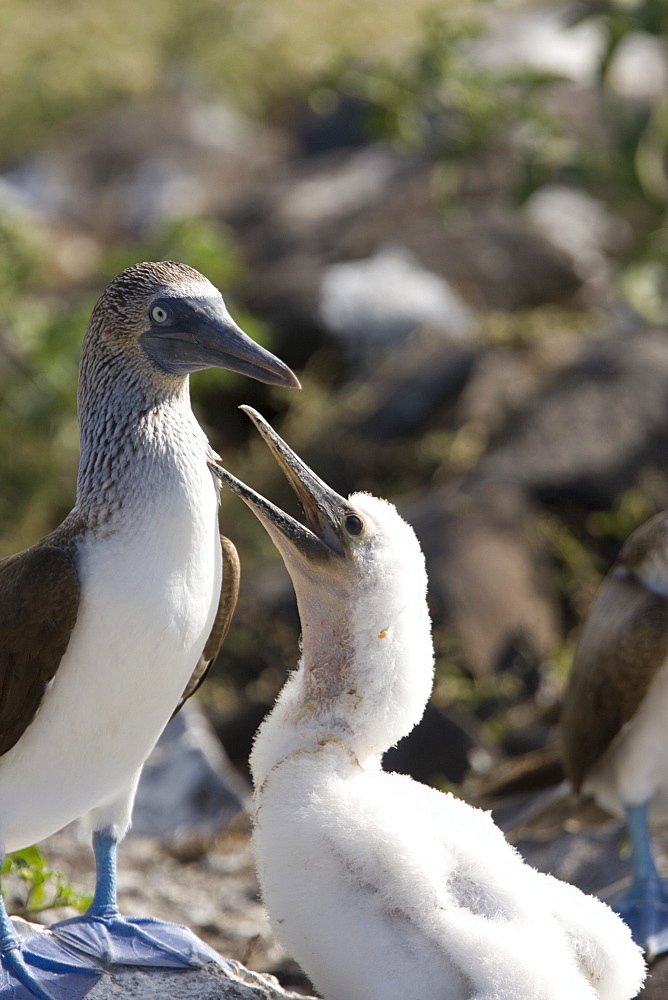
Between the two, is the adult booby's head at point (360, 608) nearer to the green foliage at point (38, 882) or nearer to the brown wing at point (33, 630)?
the brown wing at point (33, 630)

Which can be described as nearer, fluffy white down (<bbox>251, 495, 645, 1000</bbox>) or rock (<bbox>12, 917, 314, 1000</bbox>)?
fluffy white down (<bbox>251, 495, 645, 1000</bbox>)

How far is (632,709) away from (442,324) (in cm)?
607

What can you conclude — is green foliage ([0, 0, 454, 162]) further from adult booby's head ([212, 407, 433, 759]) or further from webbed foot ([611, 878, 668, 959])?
adult booby's head ([212, 407, 433, 759])

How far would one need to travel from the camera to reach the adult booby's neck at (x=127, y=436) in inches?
110

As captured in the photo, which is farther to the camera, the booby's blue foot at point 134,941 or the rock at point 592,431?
the rock at point 592,431

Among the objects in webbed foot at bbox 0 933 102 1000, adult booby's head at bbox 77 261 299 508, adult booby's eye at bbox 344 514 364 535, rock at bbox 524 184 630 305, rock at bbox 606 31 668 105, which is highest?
rock at bbox 606 31 668 105

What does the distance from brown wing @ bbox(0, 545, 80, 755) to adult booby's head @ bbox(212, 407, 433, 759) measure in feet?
1.44

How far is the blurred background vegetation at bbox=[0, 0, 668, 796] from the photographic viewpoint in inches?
266

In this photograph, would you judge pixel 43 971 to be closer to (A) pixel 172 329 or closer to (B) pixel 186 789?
(A) pixel 172 329

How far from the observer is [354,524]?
2.82m

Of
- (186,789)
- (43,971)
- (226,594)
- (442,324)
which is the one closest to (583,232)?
(442,324)

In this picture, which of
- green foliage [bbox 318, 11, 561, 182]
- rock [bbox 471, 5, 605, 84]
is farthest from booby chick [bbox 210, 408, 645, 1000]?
rock [bbox 471, 5, 605, 84]

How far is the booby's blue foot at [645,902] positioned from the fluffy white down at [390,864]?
1150 millimetres

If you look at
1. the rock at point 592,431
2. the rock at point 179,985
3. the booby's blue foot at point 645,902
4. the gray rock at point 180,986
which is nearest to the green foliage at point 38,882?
the rock at point 179,985
